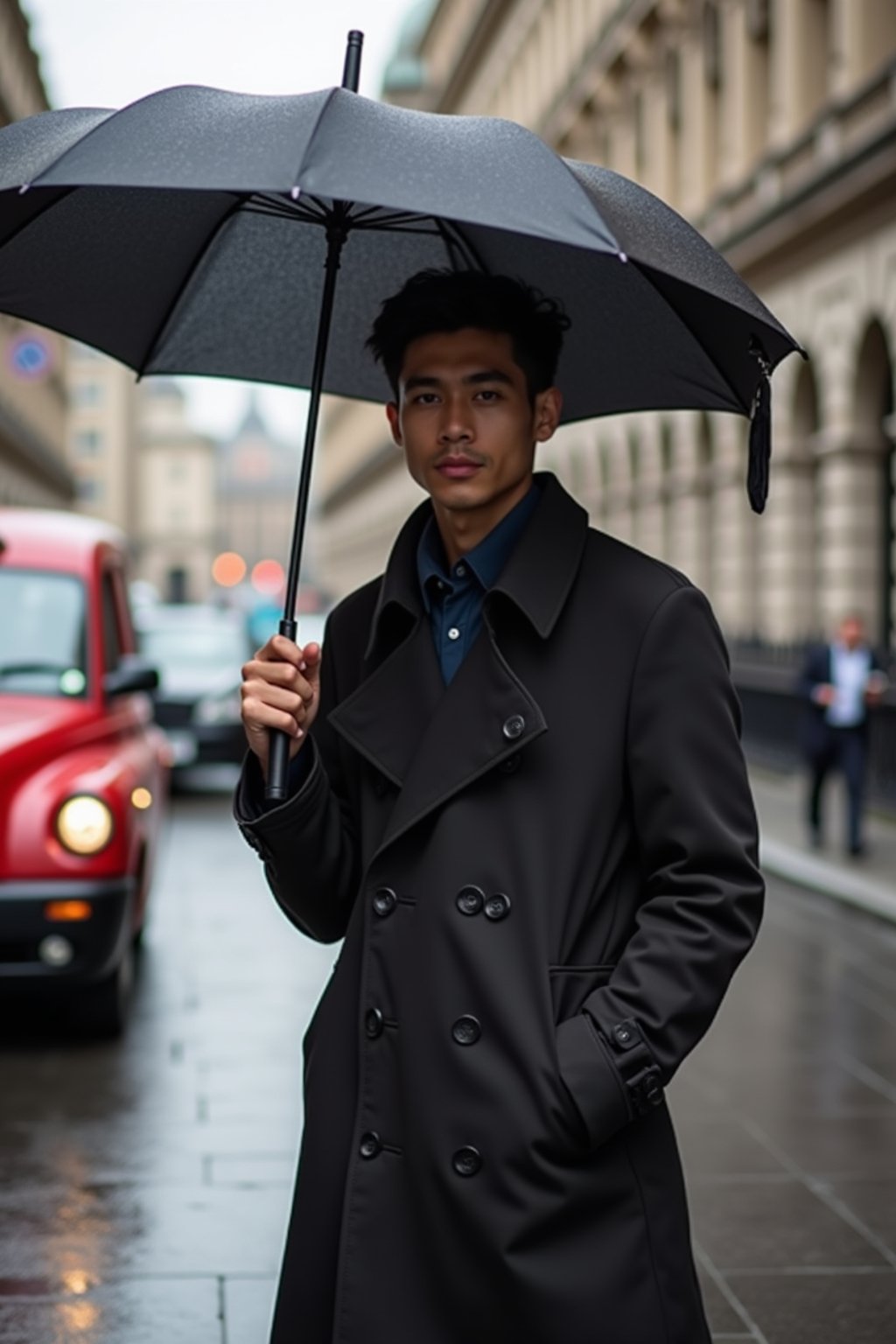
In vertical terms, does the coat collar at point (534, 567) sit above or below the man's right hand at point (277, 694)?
above

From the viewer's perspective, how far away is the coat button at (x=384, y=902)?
2.76 m

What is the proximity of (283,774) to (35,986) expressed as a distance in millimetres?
4700

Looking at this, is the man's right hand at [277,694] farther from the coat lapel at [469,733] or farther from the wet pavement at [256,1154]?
the wet pavement at [256,1154]

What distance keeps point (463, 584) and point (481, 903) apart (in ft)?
1.56

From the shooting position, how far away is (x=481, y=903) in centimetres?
268

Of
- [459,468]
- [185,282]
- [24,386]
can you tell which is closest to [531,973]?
[459,468]

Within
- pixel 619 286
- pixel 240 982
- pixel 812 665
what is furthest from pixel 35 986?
pixel 812 665

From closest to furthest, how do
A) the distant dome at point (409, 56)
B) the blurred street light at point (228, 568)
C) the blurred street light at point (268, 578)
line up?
the blurred street light at point (268, 578), the blurred street light at point (228, 568), the distant dome at point (409, 56)

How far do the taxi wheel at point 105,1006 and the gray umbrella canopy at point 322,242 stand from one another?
4108 mm

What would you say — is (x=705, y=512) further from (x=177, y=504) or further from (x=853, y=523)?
(x=177, y=504)

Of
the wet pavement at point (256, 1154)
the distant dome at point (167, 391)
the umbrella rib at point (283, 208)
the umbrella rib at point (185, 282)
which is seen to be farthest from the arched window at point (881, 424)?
the distant dome at point (167, 391)

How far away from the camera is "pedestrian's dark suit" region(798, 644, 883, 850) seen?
1434 cm

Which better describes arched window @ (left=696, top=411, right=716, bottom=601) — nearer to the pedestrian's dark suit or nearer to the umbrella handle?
the pedestrian's dark suit

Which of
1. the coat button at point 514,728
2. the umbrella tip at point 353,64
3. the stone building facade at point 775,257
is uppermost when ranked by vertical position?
the stone building facade at point 775,257
